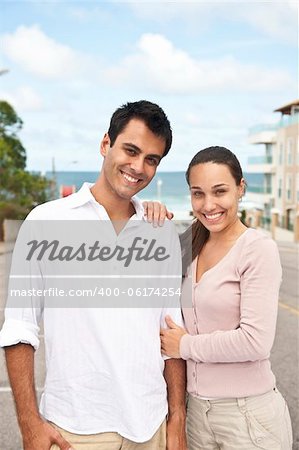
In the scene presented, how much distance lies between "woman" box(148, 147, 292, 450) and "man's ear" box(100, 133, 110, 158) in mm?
425

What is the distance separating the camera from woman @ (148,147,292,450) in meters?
2.68

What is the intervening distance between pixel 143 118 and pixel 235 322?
1063 mm

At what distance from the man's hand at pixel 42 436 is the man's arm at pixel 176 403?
50 centimetres

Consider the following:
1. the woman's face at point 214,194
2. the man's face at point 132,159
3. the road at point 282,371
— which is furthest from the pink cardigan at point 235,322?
the road at point 282,371

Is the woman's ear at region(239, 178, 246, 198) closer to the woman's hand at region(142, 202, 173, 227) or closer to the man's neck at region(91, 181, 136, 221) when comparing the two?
the woman's hand at region(142, 202, 173, 227)

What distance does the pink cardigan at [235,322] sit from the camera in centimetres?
267

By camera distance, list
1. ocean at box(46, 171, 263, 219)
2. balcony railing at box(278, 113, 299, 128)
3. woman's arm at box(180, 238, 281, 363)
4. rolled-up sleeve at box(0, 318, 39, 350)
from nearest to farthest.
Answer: rolled-up sleeve at box(0, 318, 39, 350) < woman's arm at box(180, 238, 281, 363) < balcony railing at box(278, 113, 299, 128) < ocean at box(46, 171, 263, 219)

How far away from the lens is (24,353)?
2.58 metres

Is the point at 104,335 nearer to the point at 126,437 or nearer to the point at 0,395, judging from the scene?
the point at 126,437

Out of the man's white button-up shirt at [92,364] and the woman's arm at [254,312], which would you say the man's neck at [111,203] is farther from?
the woman's arm at [254,312]

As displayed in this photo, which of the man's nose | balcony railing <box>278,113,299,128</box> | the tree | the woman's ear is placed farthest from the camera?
balcony railing <box>278,113,299,128</box>

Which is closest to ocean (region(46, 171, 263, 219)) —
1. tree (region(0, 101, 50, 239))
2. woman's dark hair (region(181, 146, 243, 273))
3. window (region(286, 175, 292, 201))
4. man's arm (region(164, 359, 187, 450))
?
window (region(286, 175, 292, 201))

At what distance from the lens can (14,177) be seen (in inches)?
1324

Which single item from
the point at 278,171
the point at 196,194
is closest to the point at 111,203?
the point at 196,194
